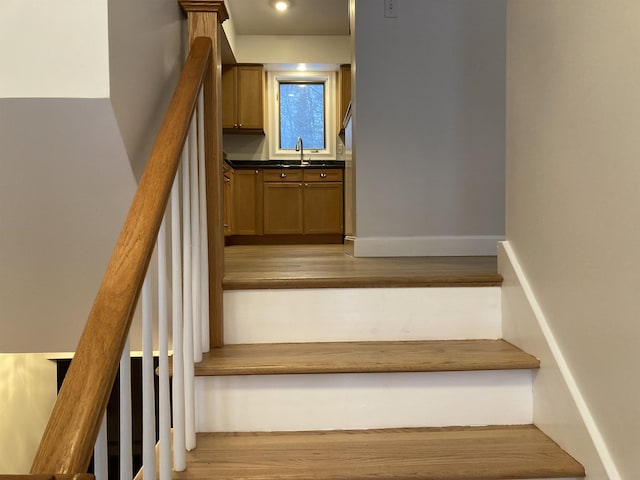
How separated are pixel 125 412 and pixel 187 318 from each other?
38cm

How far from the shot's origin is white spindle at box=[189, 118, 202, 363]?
1.25 metres

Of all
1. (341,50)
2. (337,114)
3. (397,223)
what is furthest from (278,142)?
(397,223)

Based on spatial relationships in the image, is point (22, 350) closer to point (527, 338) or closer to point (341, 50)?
point (527, 338)

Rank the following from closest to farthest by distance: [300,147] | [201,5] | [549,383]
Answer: [549,383], [201,5], [300,147]

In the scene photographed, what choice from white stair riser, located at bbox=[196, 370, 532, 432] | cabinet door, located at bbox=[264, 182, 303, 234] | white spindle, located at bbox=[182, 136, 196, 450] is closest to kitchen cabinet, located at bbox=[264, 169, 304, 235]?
cabinet door, located at bbox=[264, 182, 303, 234]

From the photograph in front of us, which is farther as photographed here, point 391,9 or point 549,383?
point 391,9

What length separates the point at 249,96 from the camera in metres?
5.68

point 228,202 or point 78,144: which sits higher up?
point 78,144

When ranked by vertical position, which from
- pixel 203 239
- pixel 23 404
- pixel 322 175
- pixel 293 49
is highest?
pixel 293 49

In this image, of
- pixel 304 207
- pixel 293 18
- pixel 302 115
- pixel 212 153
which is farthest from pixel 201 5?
pixel 302 115

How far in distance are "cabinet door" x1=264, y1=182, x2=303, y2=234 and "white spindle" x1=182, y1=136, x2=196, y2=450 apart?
4.12 m

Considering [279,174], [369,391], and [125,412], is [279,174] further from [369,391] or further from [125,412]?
[125,412]

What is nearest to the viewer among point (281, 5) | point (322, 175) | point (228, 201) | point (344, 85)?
point (281, 5)

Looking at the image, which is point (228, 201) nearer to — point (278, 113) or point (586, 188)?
point (278, 113)
